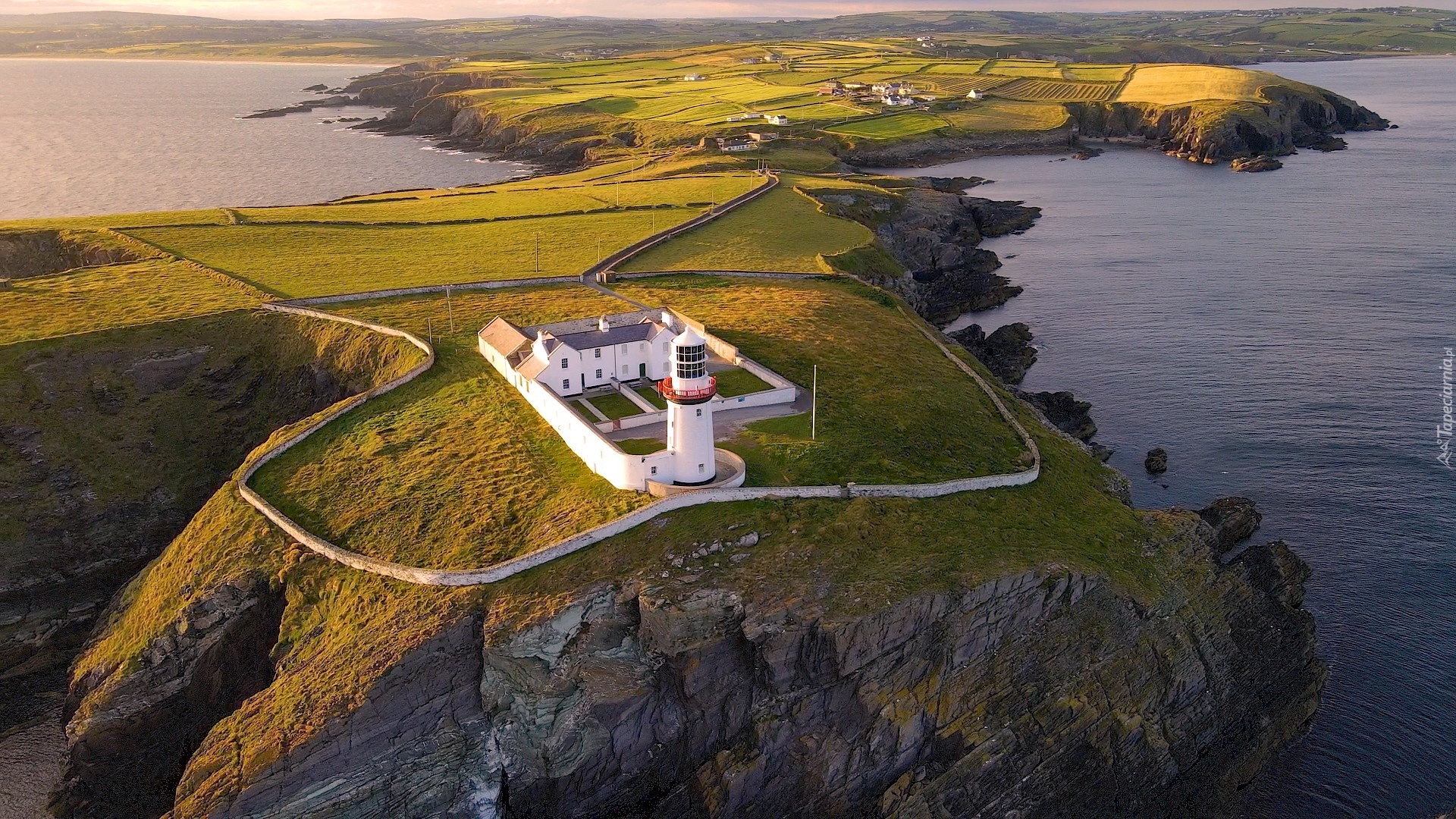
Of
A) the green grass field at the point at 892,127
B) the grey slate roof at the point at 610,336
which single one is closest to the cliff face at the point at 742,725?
the grey slate roof at the point at 610,336

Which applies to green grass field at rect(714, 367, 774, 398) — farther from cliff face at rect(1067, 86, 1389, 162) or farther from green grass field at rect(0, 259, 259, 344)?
cliff face at rect(1067, 86, 1389, 162)

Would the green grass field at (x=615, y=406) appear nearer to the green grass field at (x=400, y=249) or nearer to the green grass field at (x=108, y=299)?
the green grass field at (x=400, y=249)

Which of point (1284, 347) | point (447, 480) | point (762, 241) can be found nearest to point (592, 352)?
point (447, 480)

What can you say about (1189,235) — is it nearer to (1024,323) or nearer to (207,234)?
(1024,323)

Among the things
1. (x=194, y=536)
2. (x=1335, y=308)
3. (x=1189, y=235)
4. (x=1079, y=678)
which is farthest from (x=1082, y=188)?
(x=194, y=536)

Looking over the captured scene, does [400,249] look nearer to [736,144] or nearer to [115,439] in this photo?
[115,439]
